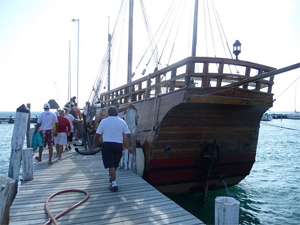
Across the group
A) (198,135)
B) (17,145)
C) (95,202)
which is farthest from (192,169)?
(17,145)

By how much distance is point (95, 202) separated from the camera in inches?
189

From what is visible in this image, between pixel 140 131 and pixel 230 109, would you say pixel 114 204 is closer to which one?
pixel 140 131

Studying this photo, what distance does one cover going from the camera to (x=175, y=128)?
6.91 metres

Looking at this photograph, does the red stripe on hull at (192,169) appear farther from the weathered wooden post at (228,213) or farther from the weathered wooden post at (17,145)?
the weathered wooden post at (228,213)

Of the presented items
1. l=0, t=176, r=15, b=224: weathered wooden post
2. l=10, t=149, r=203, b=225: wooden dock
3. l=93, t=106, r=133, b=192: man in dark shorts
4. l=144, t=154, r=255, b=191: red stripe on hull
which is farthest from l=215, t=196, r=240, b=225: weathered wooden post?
l=144, t=154, r=255, b=191: red stripe on hull

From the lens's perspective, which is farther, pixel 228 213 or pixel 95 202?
pixel 95 202

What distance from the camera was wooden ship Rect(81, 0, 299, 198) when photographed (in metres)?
6.12

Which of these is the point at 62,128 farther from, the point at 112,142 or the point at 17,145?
the point at 112,142

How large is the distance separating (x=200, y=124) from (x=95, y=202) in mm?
3541

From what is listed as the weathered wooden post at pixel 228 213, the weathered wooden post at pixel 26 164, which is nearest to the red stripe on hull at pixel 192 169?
the weathered wooden post at pixel 26 164

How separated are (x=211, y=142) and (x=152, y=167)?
1.89 meters

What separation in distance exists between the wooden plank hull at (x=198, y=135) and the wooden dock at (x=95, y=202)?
1.16 meters

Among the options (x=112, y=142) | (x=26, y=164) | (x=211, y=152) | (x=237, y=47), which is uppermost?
(x=237, y=47)

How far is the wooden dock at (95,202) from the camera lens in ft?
13.4
